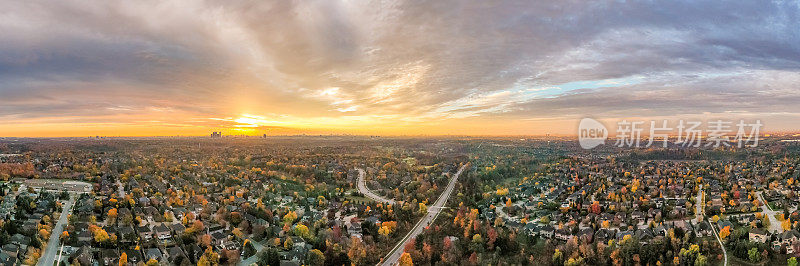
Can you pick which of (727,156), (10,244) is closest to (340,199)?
(10,244)

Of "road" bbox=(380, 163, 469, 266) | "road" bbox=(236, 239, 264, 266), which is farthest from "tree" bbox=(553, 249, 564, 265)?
"road" bbox=(236, 239, 264, 266)

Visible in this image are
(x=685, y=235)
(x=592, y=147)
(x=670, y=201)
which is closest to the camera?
(x=685, y=235)

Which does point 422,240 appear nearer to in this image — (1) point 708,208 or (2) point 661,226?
(2) point 661,226

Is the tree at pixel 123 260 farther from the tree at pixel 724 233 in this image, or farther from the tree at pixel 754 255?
the tree at pixel 724 233

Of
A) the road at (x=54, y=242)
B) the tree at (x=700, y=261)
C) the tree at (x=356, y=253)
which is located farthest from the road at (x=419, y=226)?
the road at (x=54, y=242)

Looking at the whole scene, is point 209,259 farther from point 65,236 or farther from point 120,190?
point 120,190

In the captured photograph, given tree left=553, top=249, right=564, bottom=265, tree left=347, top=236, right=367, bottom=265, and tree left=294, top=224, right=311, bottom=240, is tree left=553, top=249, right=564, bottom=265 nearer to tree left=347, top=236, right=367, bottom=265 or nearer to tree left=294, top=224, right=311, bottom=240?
tree left=347, top=236, right=367, bottom=265
